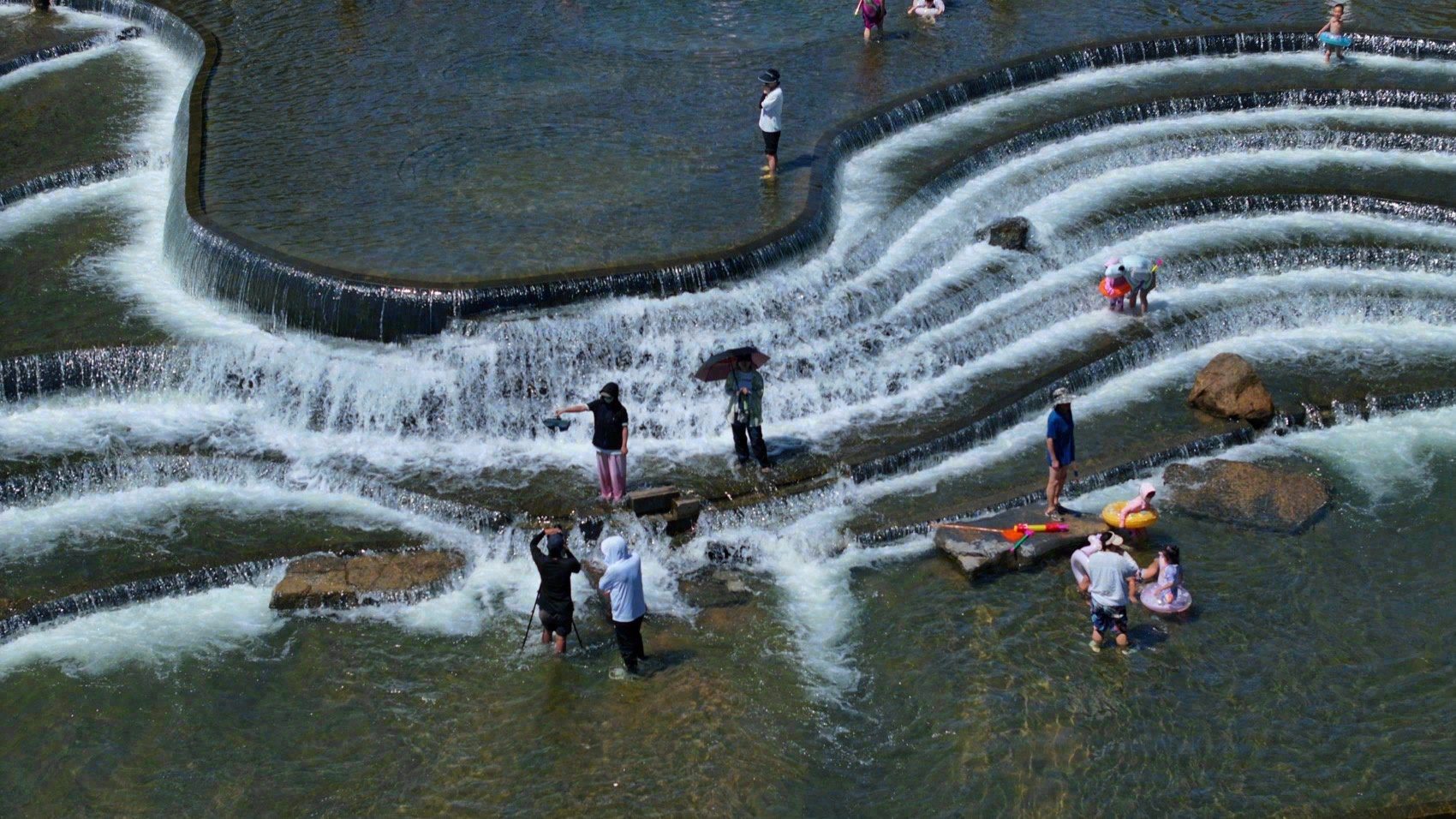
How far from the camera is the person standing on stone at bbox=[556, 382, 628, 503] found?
15.1 m

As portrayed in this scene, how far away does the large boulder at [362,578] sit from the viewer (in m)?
14.4

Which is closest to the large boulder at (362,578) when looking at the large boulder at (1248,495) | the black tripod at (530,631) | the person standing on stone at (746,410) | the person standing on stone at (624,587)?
the black tripod at (530,631)

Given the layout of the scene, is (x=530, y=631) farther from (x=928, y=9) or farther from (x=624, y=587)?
(x=928, y=9)

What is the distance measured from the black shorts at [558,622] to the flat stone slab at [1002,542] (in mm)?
4161

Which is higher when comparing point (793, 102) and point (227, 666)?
point (793, 102)

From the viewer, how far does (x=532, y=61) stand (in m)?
25.3

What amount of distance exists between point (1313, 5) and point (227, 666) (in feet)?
83.0

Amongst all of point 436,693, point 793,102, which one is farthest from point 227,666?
point 793,102

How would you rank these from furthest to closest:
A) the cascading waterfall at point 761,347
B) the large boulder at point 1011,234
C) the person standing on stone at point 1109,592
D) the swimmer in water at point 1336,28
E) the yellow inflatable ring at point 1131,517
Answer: the swimmer in water at point 1336,28
the large boulder at point 1011,234
the cascading waterfall at point 761,347
the yellow inflatable ring at point 1131,517
the person standing on stone at point 1109,592

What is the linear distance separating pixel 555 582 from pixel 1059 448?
5614 millimetres

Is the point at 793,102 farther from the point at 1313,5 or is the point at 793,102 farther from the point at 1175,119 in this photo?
the point at 1313,5

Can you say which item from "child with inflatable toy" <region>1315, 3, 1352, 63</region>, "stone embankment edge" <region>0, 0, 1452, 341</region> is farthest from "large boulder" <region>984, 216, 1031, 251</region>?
"child with inflatable toy" <region>1315, 3, 1352, 63</region>

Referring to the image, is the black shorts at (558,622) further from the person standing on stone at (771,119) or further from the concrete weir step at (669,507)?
the person standing on stone at (771,119)

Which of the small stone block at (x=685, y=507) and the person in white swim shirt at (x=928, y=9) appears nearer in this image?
the small stone block at (x=685, y=507)
